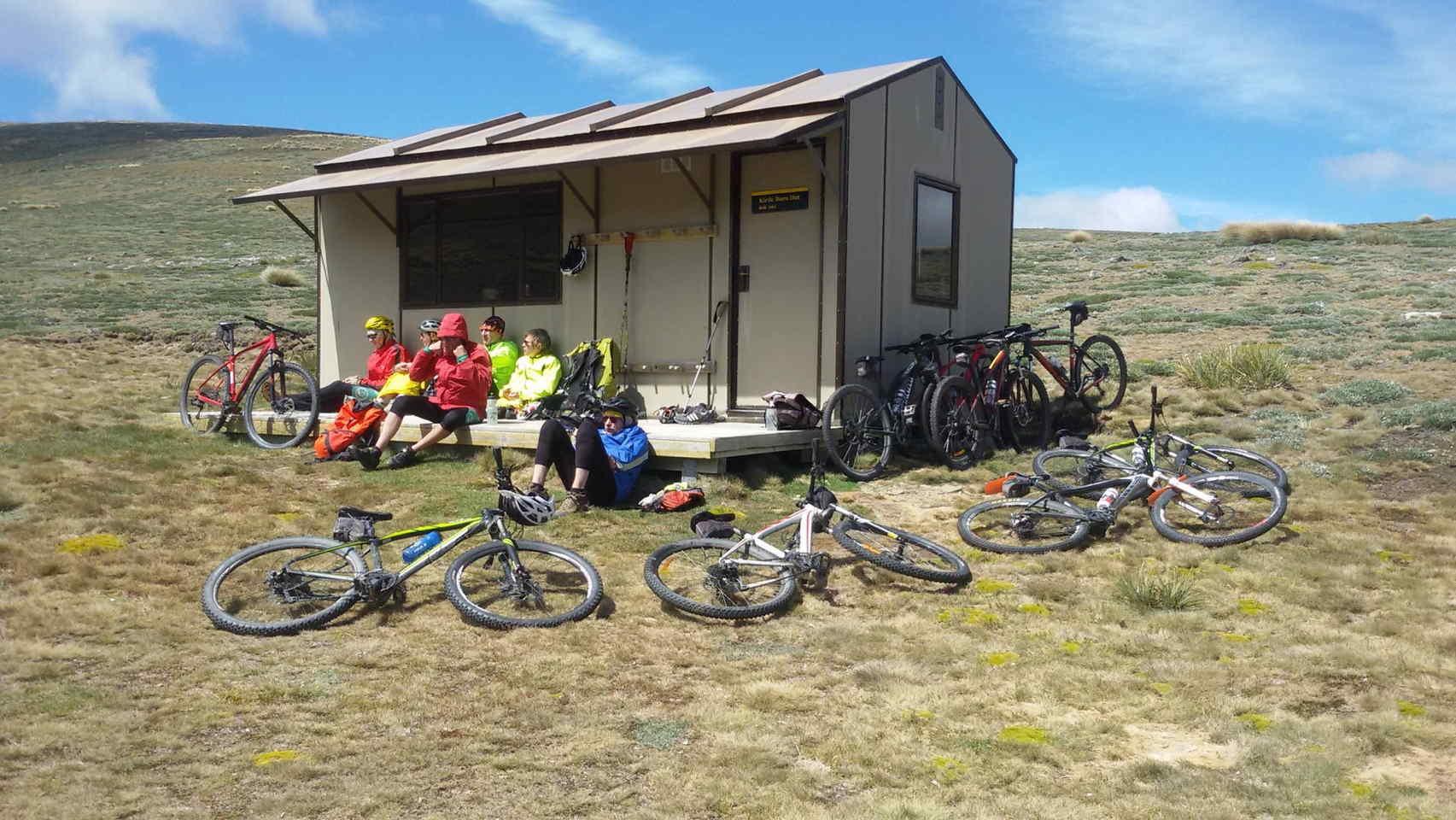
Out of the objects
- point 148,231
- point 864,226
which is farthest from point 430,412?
point 148,231

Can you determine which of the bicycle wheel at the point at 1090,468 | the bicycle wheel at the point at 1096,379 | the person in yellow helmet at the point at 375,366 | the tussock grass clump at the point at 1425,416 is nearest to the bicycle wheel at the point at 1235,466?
the bicycle wheel at the point at 1090,468

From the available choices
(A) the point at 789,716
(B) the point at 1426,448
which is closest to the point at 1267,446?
(B) the point at 1426,448

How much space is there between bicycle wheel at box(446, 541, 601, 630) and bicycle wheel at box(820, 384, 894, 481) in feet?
11.1

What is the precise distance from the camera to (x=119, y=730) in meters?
4.71

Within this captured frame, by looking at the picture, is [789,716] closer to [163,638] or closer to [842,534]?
[842,534]

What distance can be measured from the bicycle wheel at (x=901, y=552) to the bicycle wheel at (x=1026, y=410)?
143 inches

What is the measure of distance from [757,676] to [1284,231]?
2397 centimetres

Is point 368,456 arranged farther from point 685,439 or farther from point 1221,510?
point 1221,510

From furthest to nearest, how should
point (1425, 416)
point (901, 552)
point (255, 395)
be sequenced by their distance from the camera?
point (255, 395) < point (1425, 416) < point (901, 552)

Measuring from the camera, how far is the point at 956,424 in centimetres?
988

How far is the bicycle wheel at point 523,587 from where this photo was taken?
6129 millimetres

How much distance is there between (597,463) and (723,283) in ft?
9.23

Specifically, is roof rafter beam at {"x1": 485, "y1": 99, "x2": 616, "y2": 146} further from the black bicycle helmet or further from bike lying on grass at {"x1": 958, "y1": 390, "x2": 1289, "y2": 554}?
bike lying on grass at {"x1": 958, "y1": 390, "x2": 1289, "y2": 554}

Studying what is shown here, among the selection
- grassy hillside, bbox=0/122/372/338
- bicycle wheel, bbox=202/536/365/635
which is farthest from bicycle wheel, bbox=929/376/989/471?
grassy hillside, bbox=0/122/372/338
